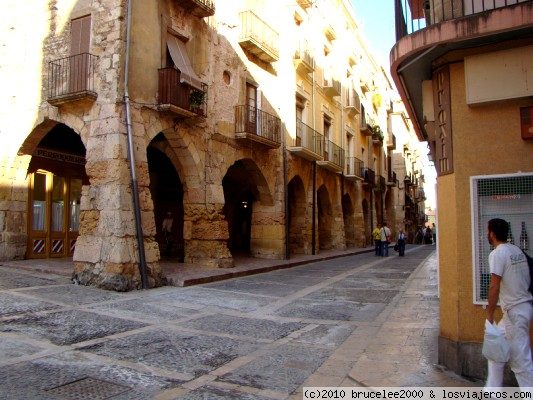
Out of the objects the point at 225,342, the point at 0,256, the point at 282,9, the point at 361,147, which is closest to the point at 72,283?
the point at 0,256

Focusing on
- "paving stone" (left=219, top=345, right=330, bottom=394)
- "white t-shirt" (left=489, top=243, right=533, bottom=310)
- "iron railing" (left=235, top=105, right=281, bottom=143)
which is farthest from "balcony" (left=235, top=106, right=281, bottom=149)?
"white t-shirt" (left=489, top=243, right=533, bottom=310)

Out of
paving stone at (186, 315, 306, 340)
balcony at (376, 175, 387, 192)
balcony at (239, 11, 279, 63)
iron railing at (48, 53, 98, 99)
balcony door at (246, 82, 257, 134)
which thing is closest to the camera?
paving stone at (186, 315, 306, 340)

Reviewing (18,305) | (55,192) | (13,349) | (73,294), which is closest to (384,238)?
(55,192)

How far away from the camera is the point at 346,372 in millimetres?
4664

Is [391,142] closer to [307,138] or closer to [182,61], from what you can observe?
[307,138]

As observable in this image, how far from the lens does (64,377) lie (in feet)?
14.2

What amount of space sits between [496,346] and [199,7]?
1166 cm

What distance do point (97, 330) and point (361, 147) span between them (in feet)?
86.3

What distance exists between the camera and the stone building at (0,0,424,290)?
10188 millimetres

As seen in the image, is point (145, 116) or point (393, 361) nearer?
point (393, 361)

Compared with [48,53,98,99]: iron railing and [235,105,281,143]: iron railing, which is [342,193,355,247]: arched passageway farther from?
[48,53,98,99]: iron railing

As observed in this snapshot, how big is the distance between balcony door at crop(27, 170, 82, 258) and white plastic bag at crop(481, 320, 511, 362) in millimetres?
12804

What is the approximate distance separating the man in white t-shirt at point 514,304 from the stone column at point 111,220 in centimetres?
756

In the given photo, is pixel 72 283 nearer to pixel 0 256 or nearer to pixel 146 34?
pixel 0 256
